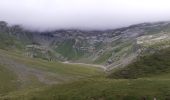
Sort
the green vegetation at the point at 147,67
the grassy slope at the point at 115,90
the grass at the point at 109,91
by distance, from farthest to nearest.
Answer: the green vegetation at the point at 147,67 < the grassy slope at the point at 115,90 < the grass at the point at 109,91

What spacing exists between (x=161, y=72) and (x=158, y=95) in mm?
51124

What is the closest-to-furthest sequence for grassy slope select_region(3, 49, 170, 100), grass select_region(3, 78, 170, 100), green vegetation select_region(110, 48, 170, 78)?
grass select_region(3, 78, 170, 100), grassy slope select_region(3, 49, 170, 100), green vegetation select_region(110, 48, 170, 78)

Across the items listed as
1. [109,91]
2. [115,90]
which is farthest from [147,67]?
[109,91]

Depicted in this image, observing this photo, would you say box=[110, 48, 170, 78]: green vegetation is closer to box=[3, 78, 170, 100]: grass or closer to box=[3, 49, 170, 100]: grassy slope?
box=[3, 49, 170, 100]: grassy slope

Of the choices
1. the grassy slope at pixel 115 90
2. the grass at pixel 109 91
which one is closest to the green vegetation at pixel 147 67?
the grassy slope at pixel 115 90

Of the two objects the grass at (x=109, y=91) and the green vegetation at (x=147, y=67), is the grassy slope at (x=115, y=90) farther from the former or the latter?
the green vegetation at (x=147, y=67)

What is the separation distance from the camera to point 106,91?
12562cm

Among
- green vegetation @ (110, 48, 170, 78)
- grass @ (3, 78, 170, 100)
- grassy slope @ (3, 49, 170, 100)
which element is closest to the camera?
grass @ (3, 78, 170, 100)

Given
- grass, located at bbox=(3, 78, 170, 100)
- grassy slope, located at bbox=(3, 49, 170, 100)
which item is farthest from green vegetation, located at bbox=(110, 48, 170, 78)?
grass, located at bbox=(3, 78, 170, 100)

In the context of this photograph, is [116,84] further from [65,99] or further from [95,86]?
[65,99]

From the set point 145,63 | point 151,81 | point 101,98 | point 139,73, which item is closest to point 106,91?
point 101,98

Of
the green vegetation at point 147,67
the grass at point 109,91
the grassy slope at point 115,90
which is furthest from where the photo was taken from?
the green vegetation at point 147,67

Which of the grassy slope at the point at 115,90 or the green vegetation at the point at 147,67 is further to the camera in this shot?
the green vegetation at the point at 147,67

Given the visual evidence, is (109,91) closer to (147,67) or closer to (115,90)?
(115,90)
